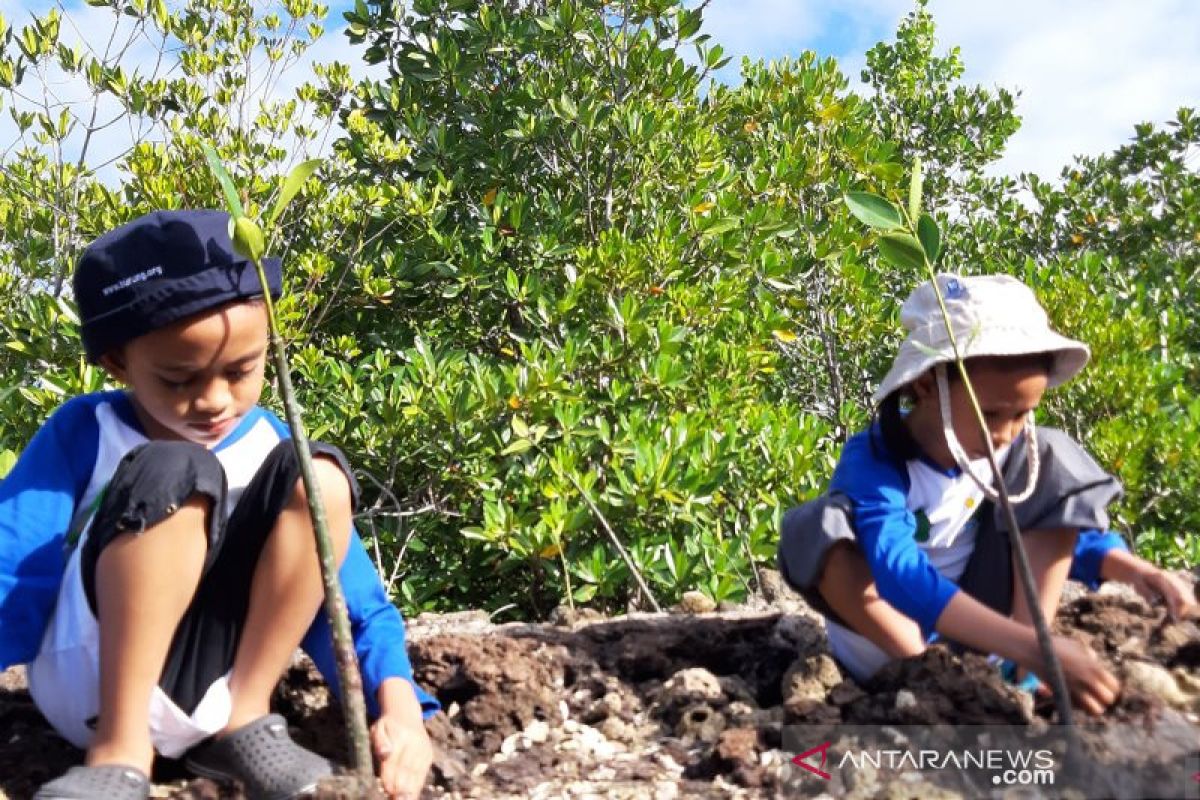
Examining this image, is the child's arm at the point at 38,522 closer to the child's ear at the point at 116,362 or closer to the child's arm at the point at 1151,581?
the child's ear at the point at 116,362

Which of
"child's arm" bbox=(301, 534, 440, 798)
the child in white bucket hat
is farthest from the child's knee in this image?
the child in white bucket hat

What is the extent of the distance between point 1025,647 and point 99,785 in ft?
4.93

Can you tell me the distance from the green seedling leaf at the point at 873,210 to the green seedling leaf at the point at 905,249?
0.09 ft

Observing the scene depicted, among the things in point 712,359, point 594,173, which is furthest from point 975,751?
point 594,173

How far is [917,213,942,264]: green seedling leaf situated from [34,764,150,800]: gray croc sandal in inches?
59.9

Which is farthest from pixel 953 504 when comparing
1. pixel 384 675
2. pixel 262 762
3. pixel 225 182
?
pixel 225 182

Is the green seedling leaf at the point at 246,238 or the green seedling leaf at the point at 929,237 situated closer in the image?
the green seedling leaf at the point at 246,238

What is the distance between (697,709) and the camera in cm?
234

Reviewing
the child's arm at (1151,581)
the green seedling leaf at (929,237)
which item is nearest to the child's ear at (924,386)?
the green seedling leaf at (929,237)

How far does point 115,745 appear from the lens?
1881mm

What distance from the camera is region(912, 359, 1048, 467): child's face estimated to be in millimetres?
2193

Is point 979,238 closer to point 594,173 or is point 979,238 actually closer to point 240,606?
point 594,173

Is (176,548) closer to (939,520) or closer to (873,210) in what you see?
(873,210)

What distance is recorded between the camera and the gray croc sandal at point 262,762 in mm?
1910
